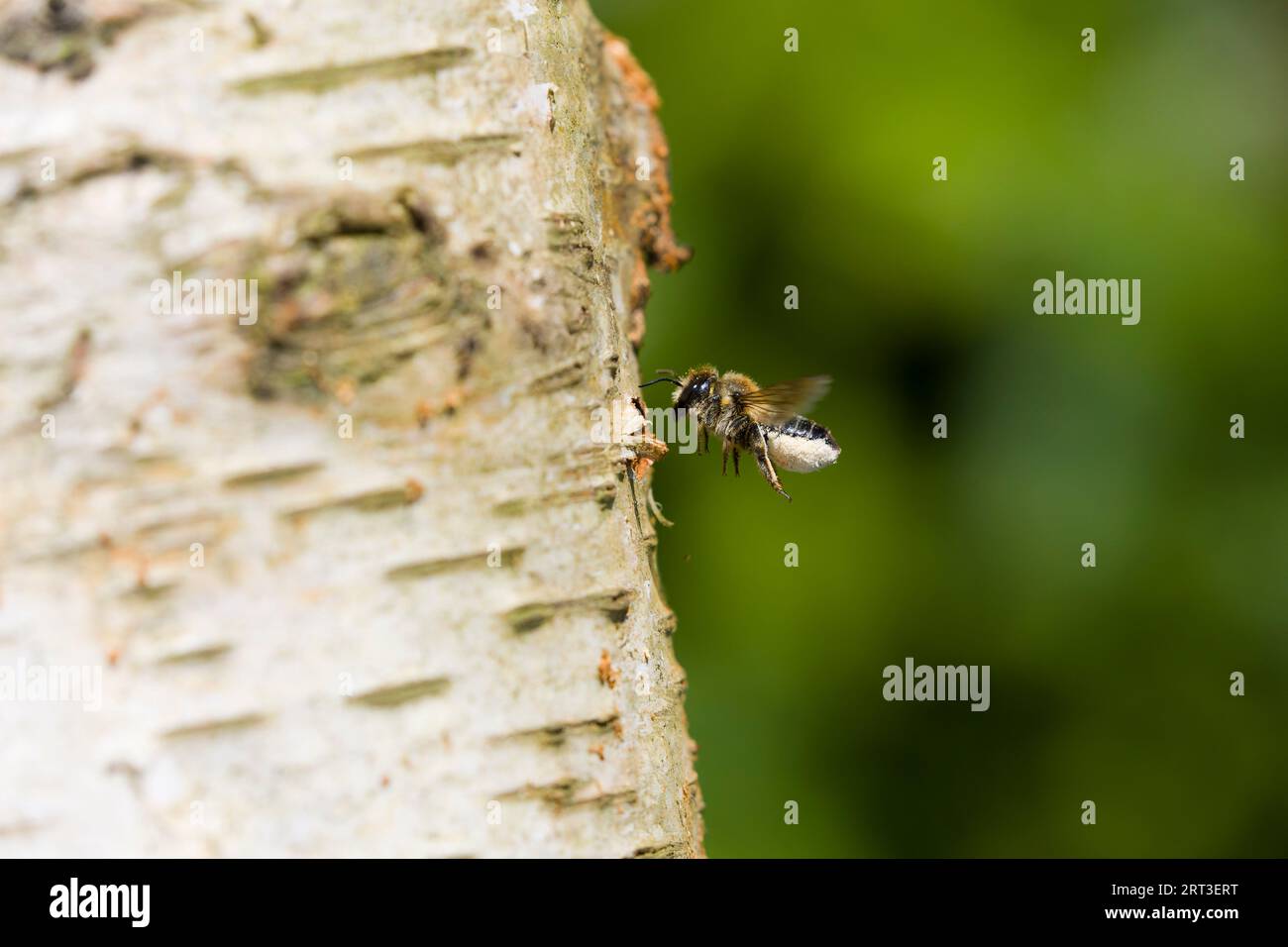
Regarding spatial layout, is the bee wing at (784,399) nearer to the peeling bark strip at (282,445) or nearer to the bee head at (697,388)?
the bee head at (697,388)

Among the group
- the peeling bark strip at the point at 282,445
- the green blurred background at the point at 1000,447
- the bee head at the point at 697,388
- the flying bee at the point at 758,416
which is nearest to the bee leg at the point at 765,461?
the flying bee at the point at 758,416

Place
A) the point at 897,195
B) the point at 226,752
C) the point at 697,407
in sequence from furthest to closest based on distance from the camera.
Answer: the point at 897,195, the point at 697,407, the point at 226,752

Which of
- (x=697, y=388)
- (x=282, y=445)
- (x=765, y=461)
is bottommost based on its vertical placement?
(x=282, y=445)

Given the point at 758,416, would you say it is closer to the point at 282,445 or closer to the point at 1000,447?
the point at 1000,447

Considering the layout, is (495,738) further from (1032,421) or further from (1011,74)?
(1011,74)

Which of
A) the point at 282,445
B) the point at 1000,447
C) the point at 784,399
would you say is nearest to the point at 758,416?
the point at 784,399

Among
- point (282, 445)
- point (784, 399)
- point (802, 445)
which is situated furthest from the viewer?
point (802, 445)

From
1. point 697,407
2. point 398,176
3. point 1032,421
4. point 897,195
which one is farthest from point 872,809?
point 398,176
